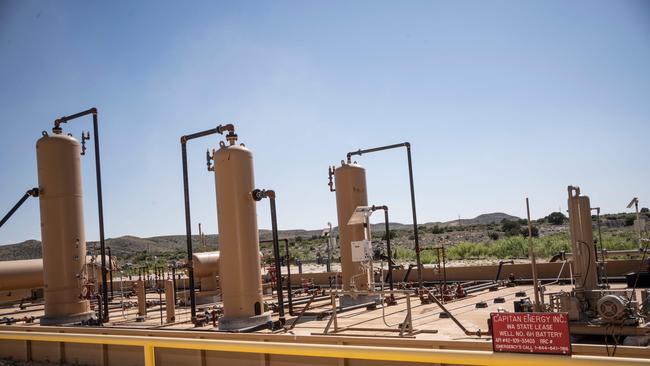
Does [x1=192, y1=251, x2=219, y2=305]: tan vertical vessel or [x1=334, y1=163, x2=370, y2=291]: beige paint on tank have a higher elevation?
[x1=334, y1=163, x2=370, y2=291]: beige paint on tank

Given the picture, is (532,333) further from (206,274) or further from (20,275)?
(20,275)

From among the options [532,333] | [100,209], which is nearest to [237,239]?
[100,209]

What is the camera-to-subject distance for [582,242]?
11320 millimetres

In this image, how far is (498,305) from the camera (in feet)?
51.2

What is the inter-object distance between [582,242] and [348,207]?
28.7 feet

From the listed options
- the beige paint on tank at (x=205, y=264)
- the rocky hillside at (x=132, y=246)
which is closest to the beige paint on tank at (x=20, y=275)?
the beige paint on tank at (x=205, y=264)

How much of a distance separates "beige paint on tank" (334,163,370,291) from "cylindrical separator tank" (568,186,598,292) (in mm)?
8366

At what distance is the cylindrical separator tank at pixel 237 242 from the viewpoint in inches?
544

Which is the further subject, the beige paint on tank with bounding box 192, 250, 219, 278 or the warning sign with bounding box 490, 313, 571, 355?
the beige paint on tank with bounding box 192, 250, 219, 278

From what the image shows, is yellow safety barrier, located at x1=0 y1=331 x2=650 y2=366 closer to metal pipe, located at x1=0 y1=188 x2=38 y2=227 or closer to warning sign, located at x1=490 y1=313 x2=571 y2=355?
warning sign, located at x1=490 y1=313 x2=571 y2=355

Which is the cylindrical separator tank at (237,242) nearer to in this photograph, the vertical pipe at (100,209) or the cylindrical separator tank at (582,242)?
the vertical pipe at (100,209)

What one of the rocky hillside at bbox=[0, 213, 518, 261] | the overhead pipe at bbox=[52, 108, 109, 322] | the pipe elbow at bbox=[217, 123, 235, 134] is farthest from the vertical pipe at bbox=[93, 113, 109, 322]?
the rocky hillside at bbox=[0, 213, 518, 261]

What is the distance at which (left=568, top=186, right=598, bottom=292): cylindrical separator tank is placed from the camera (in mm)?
11133

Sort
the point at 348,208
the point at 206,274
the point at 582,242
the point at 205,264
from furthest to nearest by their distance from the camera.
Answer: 1. the point at 206,274
2. the point at 205,264
3. the point at 348,208
4. the point at 582,242
